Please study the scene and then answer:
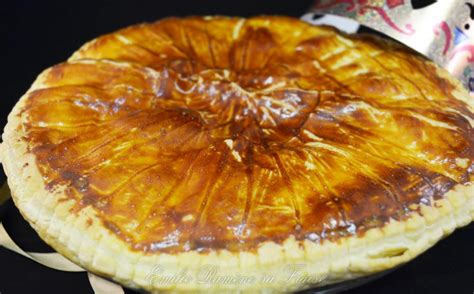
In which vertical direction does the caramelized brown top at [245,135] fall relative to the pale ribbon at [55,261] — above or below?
above

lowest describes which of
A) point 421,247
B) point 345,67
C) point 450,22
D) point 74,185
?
point 421,247

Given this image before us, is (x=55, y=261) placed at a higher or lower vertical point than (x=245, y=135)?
lower

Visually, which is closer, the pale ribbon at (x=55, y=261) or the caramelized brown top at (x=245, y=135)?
the caramelized brown top at (x=245, y=135)

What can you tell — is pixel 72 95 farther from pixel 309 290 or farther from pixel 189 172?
pixel 309 290

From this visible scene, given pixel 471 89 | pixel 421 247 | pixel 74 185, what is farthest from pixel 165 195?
pixel 471 89
